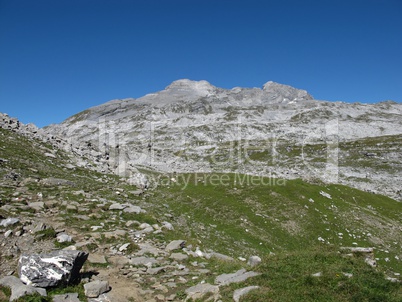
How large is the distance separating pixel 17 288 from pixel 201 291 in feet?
25.8

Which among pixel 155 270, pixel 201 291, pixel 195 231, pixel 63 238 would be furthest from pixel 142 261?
pixel 195 231

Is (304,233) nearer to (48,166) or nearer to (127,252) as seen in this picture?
(127,252)

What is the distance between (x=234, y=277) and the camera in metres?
13.9

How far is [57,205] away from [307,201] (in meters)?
32.3

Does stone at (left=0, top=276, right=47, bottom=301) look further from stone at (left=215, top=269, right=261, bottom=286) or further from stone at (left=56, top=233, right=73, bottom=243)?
stone at (left=215, top=269, right=261, bottom=286)

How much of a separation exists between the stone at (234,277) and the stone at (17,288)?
26.1 ft

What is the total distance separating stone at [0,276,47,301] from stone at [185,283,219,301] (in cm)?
625

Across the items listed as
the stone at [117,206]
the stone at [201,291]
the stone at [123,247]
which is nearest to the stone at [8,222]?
the stone at [123,247]

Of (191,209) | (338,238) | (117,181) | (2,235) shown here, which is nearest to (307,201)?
(338,238)

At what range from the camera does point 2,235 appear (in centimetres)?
1661

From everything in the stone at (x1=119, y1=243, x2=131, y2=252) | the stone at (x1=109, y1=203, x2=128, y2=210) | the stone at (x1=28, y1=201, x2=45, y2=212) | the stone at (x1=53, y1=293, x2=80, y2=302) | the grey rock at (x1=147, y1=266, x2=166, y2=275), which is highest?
the stone at (x1=28, y1=201, x2=45, y2=212)

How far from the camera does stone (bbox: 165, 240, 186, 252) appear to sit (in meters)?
18.8

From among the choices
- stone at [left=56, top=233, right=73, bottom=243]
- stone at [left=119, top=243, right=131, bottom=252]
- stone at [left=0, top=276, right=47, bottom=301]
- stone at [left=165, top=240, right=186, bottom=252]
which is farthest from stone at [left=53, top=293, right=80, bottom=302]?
stone at [left=165, top=240, right=186, bottom=252]

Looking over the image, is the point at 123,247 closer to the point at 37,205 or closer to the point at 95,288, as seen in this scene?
the point at 95,288
